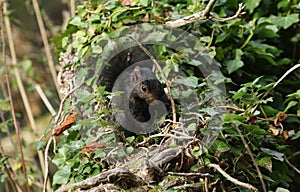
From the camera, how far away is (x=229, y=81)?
1.70 meters

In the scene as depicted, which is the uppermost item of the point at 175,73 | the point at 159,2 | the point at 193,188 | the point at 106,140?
the point at 159,2

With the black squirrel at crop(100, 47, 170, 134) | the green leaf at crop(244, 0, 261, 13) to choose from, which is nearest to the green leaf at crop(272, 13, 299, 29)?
the green leaf at crop(244, 0, 261, 13)

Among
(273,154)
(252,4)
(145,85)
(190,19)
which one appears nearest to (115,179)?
(145,85)

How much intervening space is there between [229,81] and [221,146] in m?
0.35

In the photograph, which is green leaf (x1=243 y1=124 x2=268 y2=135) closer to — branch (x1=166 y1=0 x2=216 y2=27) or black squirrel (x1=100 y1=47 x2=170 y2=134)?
black squirrel (x1=100 y1=47 x2=170 y2=134)

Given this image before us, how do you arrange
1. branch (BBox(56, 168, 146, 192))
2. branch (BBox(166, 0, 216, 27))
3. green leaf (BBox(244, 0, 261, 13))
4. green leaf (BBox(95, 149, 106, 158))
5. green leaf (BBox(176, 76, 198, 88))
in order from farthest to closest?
1. green leaf (BBox(244, 0, 261, 13))
2. branch (BBox(166, 0, 216, 27))
3. green leaf (BBox(176, 76, 198, 88))
4. green leaf (BBox(95, 149, 106, 158))
5. branch (BBox(56, 168, 146, 192))

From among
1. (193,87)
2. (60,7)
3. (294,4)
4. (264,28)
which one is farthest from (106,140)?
(60,7)

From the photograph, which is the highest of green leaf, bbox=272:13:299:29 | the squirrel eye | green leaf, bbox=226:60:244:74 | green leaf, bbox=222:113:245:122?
green leaf, bbox=272:13:299:29

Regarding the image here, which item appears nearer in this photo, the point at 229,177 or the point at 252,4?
the point at 229,177

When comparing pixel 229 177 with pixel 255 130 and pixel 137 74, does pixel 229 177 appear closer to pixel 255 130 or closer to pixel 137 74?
pixel 255 130

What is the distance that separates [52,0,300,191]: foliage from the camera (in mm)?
1458

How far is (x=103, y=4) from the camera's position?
1.90 meters

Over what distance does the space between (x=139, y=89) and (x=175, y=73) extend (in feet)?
0.48

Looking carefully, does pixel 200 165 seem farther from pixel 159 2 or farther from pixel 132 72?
pixel 159 2
